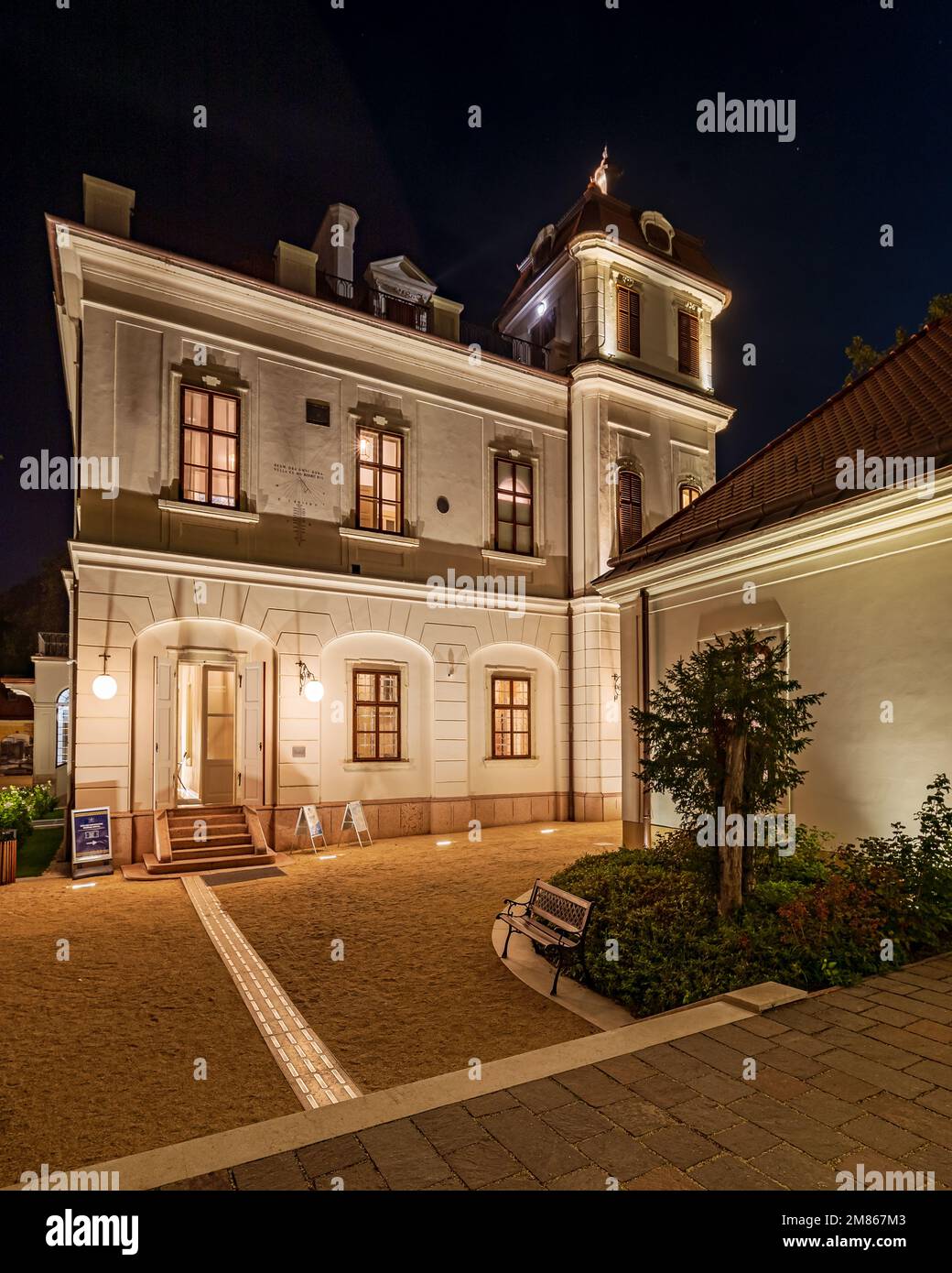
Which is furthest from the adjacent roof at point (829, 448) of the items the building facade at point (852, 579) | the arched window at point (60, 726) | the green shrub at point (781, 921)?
the arched window at point (60, 726)

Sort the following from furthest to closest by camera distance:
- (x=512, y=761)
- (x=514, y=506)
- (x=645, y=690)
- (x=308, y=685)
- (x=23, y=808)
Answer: (x=514, y=506)
(x=512, y=761)
(x=23, y=808)
(x=308, y=685)
(x=645, y=690)

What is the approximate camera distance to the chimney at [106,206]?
13000 mm

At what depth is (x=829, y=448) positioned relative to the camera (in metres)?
10.2

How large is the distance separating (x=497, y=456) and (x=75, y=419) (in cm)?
902

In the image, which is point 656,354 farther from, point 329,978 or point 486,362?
point 329,978

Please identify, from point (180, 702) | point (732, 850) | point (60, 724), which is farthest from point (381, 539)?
point (60, 724)

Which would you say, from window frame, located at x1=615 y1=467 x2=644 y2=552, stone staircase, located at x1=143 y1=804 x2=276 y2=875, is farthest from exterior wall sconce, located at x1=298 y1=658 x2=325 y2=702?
window frame, located at x1=615 y1=467 x2=644 y2=552

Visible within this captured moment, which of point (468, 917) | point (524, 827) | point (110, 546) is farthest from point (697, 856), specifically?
point (110, 546)

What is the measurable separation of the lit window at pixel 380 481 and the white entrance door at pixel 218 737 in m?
4.52

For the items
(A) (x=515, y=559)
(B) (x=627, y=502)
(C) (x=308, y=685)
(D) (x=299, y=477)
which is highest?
(B) (x=627, y=502)

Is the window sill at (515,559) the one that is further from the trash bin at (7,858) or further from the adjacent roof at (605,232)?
the trash bin at (7,858)

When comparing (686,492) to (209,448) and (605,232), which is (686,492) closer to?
(605,232)

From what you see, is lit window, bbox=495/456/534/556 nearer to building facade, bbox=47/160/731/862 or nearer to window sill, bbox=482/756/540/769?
building facade, bbox=47/160/731/862

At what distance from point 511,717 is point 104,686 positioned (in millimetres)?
8867
